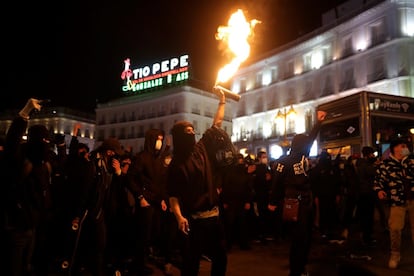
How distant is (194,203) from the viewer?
4074 mm

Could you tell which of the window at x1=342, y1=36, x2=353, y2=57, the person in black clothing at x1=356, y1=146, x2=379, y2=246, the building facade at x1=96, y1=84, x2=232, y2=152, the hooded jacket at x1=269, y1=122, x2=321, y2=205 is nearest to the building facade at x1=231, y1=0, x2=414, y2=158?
the window at x1=342, y1=36, x2=353, y2=57

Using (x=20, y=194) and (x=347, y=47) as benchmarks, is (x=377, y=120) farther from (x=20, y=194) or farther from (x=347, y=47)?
(x=347, y=47)

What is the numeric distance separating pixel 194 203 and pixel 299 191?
2159 mm

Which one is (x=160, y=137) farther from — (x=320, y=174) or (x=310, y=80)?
(x=310, y=80)

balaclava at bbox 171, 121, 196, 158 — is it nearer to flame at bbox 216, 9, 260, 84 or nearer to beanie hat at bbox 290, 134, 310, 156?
flame at bbox 216, 9, 260, 84

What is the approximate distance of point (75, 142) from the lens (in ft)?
22.0

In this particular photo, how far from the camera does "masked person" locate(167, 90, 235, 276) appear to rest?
401 cm

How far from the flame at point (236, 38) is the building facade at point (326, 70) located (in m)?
21.8

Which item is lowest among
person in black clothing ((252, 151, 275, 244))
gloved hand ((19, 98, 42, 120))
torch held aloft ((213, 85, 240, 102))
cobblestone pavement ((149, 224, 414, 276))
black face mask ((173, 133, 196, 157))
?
cobblestone pavement ((149, 224, 414, 276))

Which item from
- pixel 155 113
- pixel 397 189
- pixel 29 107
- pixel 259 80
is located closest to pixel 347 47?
pixel 259 80

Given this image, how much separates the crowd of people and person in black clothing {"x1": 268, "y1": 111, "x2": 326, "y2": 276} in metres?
0.01

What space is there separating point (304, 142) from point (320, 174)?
4728 mm

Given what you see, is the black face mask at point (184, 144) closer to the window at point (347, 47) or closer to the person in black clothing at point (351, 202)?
the person in black clothing at point (351, 202)

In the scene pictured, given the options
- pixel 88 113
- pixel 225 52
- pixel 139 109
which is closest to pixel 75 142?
pixel 225 52
